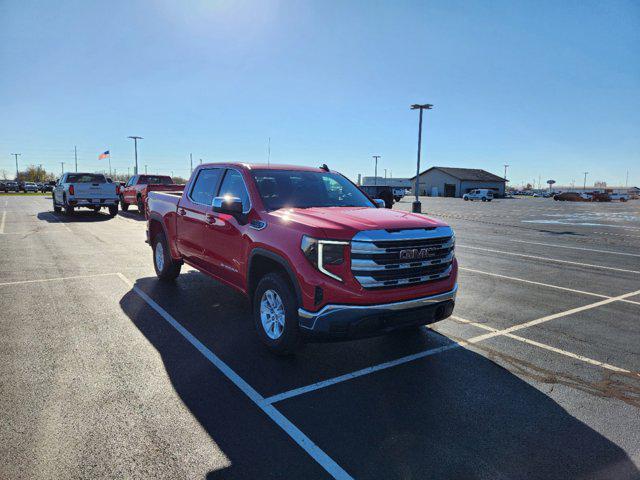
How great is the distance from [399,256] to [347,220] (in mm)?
596

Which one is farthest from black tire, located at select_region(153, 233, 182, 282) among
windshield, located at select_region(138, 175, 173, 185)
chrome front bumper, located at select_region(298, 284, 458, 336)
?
windshield, located at select_region(138, 175, 173, 185)

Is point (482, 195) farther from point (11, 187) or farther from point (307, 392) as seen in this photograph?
point (11, 187)

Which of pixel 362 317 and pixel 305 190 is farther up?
pixel 305 190

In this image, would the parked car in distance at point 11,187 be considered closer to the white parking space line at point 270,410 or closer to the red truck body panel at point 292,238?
the red truck body panel at point 292,238

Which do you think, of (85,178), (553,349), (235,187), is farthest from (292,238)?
(85,178)

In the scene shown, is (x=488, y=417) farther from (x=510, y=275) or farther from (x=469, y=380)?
(x=510, y=275)

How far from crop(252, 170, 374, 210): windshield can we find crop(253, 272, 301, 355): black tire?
880mm

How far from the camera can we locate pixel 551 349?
4.76m

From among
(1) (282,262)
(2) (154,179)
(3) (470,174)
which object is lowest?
Result: (1) (282,262)

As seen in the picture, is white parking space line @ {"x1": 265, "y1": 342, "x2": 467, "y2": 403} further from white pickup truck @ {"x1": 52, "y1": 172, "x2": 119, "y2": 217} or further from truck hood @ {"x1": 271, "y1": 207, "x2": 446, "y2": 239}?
white pickup truck @ {"x1": 52, "y1": 172, "x2": 119, "y2": 217}

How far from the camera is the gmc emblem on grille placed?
3.94m

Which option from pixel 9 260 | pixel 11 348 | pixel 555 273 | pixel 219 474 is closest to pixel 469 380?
pixel 219 474

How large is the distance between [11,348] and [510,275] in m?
8.18

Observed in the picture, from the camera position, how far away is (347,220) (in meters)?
4.08
